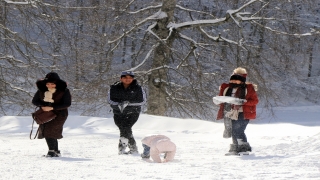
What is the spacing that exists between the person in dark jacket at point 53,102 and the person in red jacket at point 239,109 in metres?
2.46

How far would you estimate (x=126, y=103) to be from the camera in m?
9.86

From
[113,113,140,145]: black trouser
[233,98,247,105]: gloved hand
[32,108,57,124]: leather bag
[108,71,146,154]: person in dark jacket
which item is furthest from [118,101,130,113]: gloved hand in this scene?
[233,98,247,105]: gloved hand

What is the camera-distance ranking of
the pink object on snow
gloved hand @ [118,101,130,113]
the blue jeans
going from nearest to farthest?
the pink object on snow < the blue jeans < gloved hand @ [118,101,130,113]

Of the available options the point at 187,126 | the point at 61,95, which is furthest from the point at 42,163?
the point at 187,126

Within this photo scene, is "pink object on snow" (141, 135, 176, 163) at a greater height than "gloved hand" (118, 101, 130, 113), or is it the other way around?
"gloved hand" (118, 101, 130, 113)

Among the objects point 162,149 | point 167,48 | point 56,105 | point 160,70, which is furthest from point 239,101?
point 160,70

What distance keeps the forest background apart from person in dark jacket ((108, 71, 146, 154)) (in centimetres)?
795

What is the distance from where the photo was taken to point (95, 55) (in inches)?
816

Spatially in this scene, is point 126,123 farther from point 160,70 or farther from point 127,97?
point 160,70

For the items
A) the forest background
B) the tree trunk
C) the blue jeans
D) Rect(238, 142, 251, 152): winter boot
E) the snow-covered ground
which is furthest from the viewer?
the tree trunk

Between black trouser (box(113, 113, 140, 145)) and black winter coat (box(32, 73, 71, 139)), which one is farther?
black trouser (box(113, 113, 140, 145))

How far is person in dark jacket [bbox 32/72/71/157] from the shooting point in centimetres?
948

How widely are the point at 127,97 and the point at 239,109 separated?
1.73 meters

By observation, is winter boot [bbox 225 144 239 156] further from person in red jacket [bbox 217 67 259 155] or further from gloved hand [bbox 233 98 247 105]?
gloved hand [bbox 233 98 247 105]
